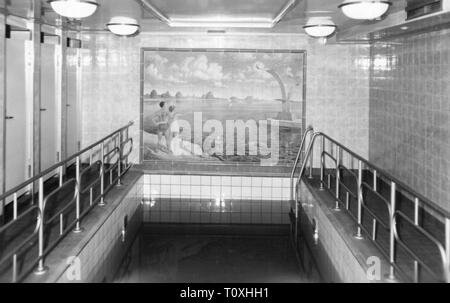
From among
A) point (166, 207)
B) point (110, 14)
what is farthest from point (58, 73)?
point (166, 207)

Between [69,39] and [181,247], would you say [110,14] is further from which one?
[181,247]

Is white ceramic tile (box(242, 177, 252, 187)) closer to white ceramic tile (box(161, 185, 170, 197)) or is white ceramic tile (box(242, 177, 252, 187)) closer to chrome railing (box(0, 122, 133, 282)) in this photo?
white ceramic tile (box(161, 185, 170, 197))

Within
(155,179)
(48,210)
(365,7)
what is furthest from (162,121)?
(365,7)

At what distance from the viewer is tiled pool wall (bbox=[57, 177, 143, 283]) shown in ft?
15.1

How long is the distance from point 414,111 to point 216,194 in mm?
3060

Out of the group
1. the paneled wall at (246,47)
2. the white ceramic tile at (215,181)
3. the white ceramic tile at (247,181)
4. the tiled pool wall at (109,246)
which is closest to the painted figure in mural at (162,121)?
the paneled wall at (246,47)

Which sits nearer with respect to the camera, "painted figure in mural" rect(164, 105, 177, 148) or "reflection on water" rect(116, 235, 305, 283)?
"reflection on water" rect(116, 235, 305, 283)

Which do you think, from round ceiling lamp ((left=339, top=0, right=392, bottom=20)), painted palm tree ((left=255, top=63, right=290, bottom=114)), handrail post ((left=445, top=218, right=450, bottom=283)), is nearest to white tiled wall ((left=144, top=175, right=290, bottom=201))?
painted palm tree ((left=255, top=63, right=290, bottom=114))

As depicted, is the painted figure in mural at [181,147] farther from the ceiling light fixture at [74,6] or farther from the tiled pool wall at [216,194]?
the ceiling light fixture at [74,6]

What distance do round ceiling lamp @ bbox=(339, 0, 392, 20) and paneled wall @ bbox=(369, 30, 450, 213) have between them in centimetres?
122

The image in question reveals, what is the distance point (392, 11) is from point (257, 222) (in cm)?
295

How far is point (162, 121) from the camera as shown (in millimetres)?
8891

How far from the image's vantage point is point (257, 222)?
22.6 ft
